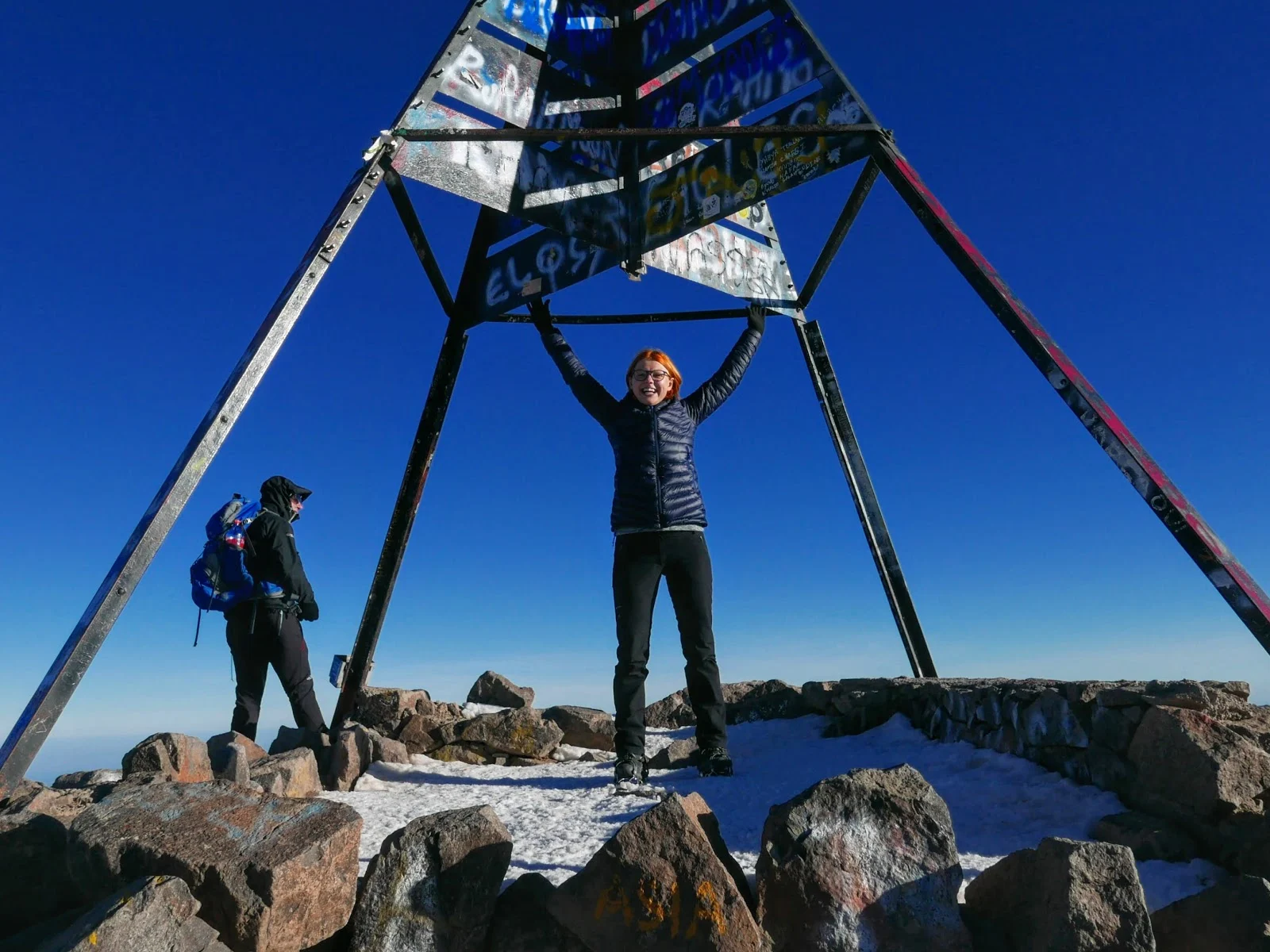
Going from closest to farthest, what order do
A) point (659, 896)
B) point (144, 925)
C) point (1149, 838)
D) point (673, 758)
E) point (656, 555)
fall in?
1. point (144, 925)
2. point (659, 896)
3. point (1149, 838)
4. point (656, 555)
5. point (673, 758)

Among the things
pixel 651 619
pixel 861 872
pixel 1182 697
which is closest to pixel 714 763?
pixel 651 619

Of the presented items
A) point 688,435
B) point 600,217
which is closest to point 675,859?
point 688,435

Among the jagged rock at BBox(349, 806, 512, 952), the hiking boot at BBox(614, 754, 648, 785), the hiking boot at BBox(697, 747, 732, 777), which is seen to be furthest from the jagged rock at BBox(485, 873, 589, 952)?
the hiking boot at BBox(697, 747, 732, 777)

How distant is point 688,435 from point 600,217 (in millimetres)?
1781

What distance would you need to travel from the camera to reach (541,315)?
5125mm

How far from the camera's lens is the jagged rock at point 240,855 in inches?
81.7

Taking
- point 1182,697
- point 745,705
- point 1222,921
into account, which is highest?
point 745,705

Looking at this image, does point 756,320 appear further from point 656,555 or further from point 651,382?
point 656,555

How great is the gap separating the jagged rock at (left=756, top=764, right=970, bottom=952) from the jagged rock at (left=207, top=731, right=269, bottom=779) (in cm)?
247

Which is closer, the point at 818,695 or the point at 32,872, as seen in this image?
the point at 32,872

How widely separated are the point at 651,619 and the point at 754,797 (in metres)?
0.93

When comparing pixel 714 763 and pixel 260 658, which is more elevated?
pixel 260 658

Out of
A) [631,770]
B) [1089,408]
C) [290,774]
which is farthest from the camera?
[631,770]

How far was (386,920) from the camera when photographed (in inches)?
85.0
